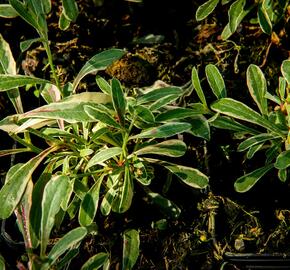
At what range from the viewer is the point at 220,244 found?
1.38 m

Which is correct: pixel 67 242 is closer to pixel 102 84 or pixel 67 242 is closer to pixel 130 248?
pixel 130 248

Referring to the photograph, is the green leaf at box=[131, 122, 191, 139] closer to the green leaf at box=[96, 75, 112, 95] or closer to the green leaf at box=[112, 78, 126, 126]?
the green leaf at box=[112, 78, 126, 126]

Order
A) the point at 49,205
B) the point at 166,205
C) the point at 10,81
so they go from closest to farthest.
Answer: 1. the point at 49,205
2. the point at 10,81
3. the point at 166,205

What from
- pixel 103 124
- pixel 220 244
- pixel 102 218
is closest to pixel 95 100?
pixel 103 124

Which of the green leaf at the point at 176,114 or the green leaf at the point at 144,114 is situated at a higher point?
the green leaf at the point at 144,114

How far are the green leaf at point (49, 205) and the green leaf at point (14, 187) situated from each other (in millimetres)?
85

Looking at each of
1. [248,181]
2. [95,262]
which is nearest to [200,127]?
[248,181]

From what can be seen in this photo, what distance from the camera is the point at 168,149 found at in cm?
122

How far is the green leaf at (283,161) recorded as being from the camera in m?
1.15

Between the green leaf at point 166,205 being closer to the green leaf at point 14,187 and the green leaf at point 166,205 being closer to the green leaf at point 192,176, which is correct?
the green leaf at point 192,176

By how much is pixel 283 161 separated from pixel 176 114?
0.26 m

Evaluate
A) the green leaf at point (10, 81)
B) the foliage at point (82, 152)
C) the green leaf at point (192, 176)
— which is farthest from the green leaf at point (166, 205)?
the green leaf at point (10, 81)

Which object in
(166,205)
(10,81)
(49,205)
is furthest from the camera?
(166,205)

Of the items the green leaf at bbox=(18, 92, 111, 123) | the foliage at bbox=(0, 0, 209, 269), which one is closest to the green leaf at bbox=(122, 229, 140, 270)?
the foliage at bbox=(0, 0, 209, 269)
